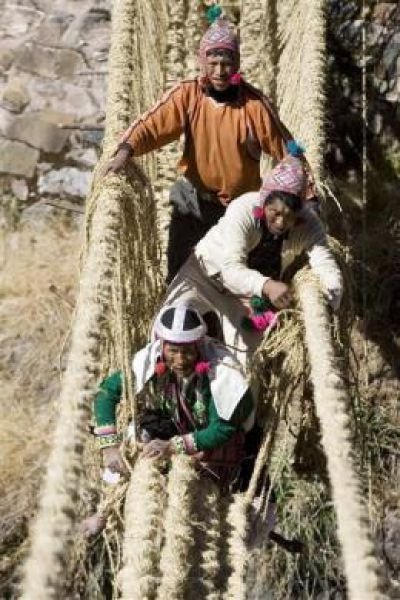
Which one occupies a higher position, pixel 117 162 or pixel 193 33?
pixel 193 33

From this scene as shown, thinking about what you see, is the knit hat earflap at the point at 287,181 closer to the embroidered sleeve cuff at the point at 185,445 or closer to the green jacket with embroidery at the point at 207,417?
the green jacket with embroidery at the point at 207,417

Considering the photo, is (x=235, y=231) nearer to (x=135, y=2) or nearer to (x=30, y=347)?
(x=135, y=2)

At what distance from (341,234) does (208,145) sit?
146 cm

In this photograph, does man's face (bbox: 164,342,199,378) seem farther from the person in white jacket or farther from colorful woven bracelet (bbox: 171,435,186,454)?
the person in white jacket

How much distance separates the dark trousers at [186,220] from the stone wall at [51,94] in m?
1.86

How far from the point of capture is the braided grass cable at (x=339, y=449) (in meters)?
1.69

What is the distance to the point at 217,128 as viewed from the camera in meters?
3.08

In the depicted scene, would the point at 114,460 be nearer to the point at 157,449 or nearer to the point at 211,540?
the point at 157,449

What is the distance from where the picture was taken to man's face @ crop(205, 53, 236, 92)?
295cm

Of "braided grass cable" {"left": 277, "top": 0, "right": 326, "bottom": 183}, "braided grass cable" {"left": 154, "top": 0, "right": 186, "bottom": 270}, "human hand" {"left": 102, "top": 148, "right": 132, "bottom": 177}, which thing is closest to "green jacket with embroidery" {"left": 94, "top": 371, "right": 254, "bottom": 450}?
"human hand" {"left": 102, "top": 148, "right": 132, "bottom": 177}

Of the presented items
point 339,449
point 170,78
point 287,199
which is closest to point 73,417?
point 339,449

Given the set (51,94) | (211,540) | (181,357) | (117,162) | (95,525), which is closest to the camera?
(211,540)

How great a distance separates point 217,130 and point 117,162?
319mm

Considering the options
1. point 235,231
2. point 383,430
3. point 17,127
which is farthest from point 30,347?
point 235,231
